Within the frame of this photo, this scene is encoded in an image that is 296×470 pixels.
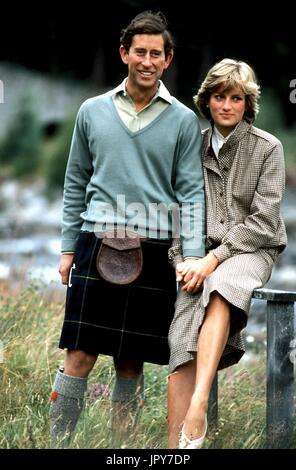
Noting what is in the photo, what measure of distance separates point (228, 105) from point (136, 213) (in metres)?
0.38

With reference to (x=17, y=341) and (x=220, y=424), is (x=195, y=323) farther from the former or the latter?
(x=17, y=341)

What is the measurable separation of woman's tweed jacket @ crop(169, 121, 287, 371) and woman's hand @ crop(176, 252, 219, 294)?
0.02 meters

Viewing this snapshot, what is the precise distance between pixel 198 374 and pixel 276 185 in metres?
0.55

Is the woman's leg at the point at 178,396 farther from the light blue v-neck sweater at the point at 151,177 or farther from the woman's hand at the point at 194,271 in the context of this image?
the light blue v-neck sweater at the point at 151,177

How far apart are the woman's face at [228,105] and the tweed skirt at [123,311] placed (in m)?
0.37

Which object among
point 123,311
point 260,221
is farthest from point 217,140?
point 123,311

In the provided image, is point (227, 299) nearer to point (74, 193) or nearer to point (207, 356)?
point (207, 356)

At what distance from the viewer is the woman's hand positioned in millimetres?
2941

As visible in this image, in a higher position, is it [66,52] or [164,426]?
[66,52]

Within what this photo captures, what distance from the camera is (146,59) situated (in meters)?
3.02

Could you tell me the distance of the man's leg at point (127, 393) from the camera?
10.3 feet

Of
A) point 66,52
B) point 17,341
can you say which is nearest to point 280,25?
point 66,52

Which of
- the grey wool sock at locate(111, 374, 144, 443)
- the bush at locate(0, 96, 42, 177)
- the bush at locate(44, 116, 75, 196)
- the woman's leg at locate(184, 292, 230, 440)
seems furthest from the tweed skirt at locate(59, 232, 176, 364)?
the bush at locate(0, 96, 42, 177)

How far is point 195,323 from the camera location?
293cm
